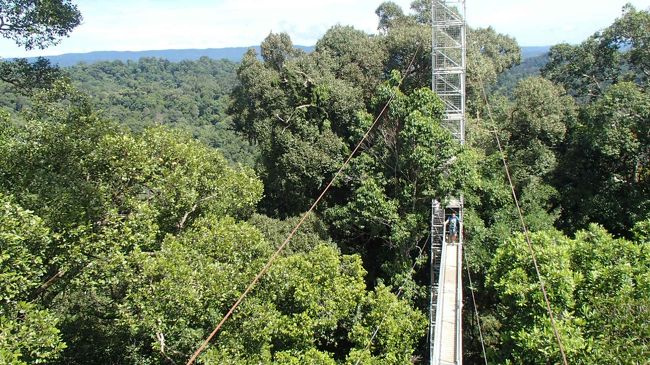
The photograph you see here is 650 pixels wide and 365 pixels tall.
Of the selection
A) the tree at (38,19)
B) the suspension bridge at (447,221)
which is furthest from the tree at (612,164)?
the tree at (38,19)

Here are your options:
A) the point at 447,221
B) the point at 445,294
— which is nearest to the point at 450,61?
the point at 447,221

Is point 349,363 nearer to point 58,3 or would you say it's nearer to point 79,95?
point 79,95

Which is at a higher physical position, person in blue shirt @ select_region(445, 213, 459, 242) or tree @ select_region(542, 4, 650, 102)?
tree @ select_region(542, 4, 650, 102)

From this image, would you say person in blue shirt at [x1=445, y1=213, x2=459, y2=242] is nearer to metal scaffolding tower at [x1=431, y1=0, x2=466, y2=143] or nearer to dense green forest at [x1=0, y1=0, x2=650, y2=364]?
dense green forest at [x1=0, y1=0, x2=650, y2=364]

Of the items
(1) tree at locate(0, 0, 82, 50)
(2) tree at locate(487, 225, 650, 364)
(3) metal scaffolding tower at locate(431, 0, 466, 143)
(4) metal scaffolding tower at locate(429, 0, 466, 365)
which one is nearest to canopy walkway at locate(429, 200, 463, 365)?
(4) metal scaffolding tower at locate(429, 0, 466, 365)

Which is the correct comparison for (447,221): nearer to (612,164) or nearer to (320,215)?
(320,215)

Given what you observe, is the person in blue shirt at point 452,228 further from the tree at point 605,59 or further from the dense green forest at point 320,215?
the tree at point 605,59

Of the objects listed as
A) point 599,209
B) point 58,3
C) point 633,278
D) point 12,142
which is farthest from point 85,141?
point 599,209
